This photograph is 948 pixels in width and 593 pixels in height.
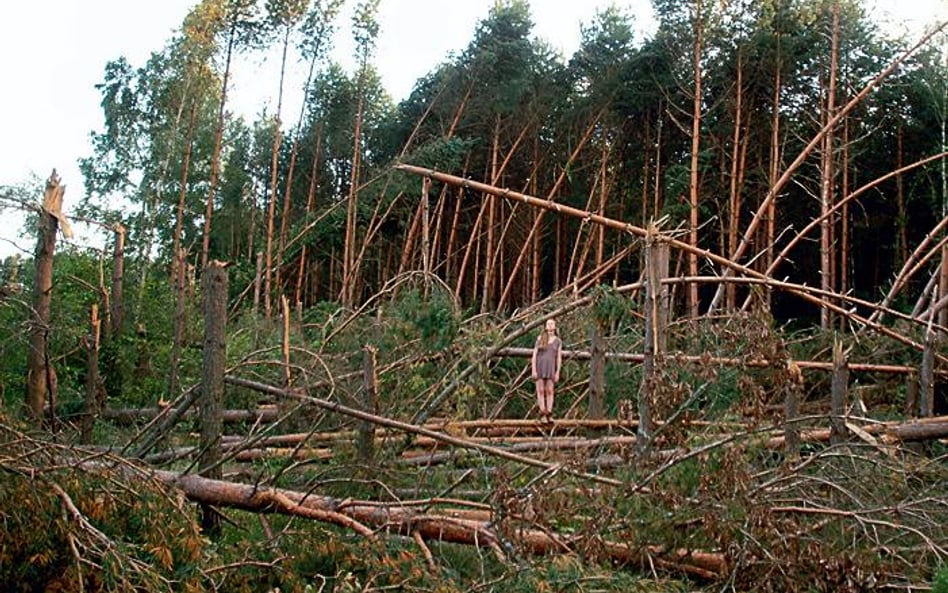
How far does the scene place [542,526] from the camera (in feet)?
13.9

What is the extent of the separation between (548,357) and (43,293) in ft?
9.75

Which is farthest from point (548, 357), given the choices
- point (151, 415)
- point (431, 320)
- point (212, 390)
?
point (151, 415)

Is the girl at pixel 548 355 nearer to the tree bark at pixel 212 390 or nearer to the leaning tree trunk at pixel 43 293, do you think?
the tree bark at pixel 212 390

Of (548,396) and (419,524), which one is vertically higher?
(548,396)

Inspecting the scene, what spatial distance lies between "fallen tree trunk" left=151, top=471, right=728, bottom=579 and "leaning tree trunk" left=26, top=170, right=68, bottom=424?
1.36m

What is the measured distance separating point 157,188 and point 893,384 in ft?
54.4

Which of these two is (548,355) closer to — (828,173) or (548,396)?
(548,396)

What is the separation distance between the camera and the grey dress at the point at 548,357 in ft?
18.9

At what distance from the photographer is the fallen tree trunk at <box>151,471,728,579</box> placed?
4.34 m

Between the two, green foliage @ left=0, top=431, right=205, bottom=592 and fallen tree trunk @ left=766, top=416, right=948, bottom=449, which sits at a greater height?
fallen tree trunk @ left=766, top=416, right=948, bottom=449

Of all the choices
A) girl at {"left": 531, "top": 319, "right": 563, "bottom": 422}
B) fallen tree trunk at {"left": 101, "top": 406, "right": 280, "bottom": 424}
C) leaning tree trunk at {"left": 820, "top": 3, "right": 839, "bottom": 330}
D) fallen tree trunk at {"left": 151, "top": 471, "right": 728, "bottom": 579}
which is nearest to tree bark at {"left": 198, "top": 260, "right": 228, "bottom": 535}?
fallen tree trunk at {"left": 151, "top": 471, "right": 728, "bottom": 579}

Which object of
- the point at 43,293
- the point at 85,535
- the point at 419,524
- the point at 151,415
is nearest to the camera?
the point at 85,535

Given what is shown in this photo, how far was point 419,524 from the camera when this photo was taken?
4.69 m

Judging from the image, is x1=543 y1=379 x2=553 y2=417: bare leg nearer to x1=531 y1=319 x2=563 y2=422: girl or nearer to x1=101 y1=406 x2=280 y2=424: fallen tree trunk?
x1=531 y1=319 x2=563 y2=422: girl
